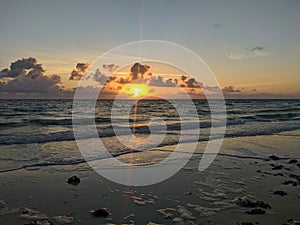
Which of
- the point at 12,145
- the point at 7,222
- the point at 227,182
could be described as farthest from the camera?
the point at 12,145

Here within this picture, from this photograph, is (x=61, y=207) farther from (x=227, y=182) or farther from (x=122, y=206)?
(x=227, y=182)

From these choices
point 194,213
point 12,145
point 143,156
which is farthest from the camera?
point 12,145

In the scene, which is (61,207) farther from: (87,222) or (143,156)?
(143,156)

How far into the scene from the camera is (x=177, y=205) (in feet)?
21.4

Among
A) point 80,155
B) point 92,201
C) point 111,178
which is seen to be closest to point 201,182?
point 111,178

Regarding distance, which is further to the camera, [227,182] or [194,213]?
[227,182]

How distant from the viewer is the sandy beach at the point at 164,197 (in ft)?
19.0

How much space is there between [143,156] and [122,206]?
5920 millimetres

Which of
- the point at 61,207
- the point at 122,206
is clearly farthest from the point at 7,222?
the point at 122,206

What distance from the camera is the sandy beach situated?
19.0 feet

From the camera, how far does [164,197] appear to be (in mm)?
7082

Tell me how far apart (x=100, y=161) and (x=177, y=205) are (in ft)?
17.8

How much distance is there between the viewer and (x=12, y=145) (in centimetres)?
1497

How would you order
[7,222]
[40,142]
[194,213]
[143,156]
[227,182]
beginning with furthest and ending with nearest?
[40,142] → [143,156] → [227,182] → [194,213] → [7,222]
